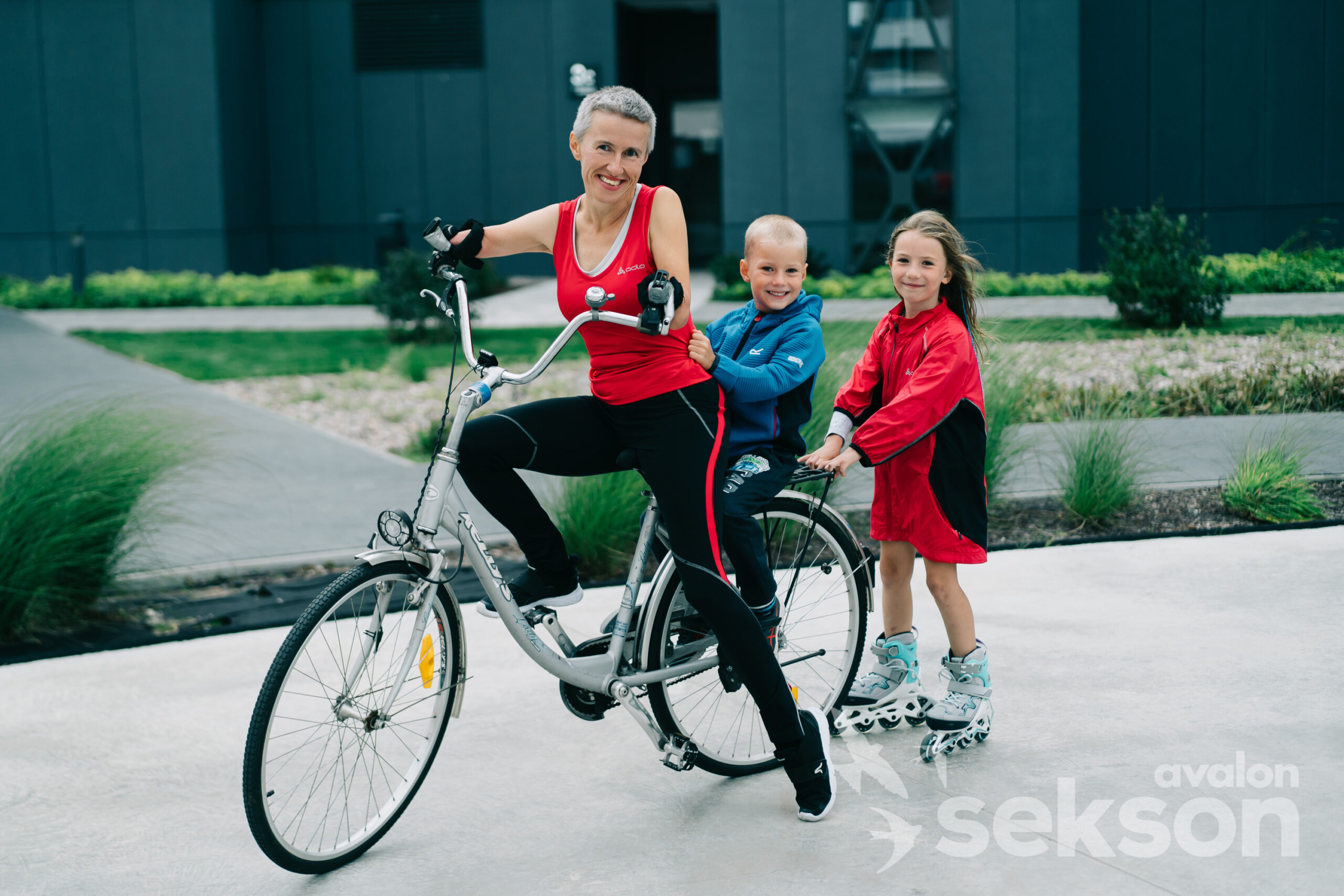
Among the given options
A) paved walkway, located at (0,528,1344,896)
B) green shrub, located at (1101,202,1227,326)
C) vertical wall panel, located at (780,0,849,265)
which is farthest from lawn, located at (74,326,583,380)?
paved walkway, located at (0,528,1344,896)

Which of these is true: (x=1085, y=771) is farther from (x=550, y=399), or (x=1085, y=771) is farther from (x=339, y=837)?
(x=339, y=837)

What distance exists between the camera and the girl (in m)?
3.63

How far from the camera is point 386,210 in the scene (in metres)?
23.3

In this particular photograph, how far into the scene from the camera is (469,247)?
10.9 feet

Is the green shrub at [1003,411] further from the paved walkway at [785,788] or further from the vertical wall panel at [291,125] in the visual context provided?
the vertical wall panel at [291,125]

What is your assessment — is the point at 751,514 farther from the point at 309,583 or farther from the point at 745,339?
the point at 309,583

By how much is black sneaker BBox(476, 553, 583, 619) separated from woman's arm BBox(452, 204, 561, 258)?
87cm

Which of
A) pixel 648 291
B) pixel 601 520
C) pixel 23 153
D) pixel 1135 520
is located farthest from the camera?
pixel 23 153

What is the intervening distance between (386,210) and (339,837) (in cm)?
2122

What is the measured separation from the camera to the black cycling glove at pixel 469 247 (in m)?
3.31

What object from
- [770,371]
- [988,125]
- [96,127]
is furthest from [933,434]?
[96,127]

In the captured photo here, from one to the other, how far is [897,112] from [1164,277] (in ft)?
37.7

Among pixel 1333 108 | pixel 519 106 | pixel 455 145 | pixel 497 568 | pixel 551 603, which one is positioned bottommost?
pixel 551 603

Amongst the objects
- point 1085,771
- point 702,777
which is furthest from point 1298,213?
point 702,777
